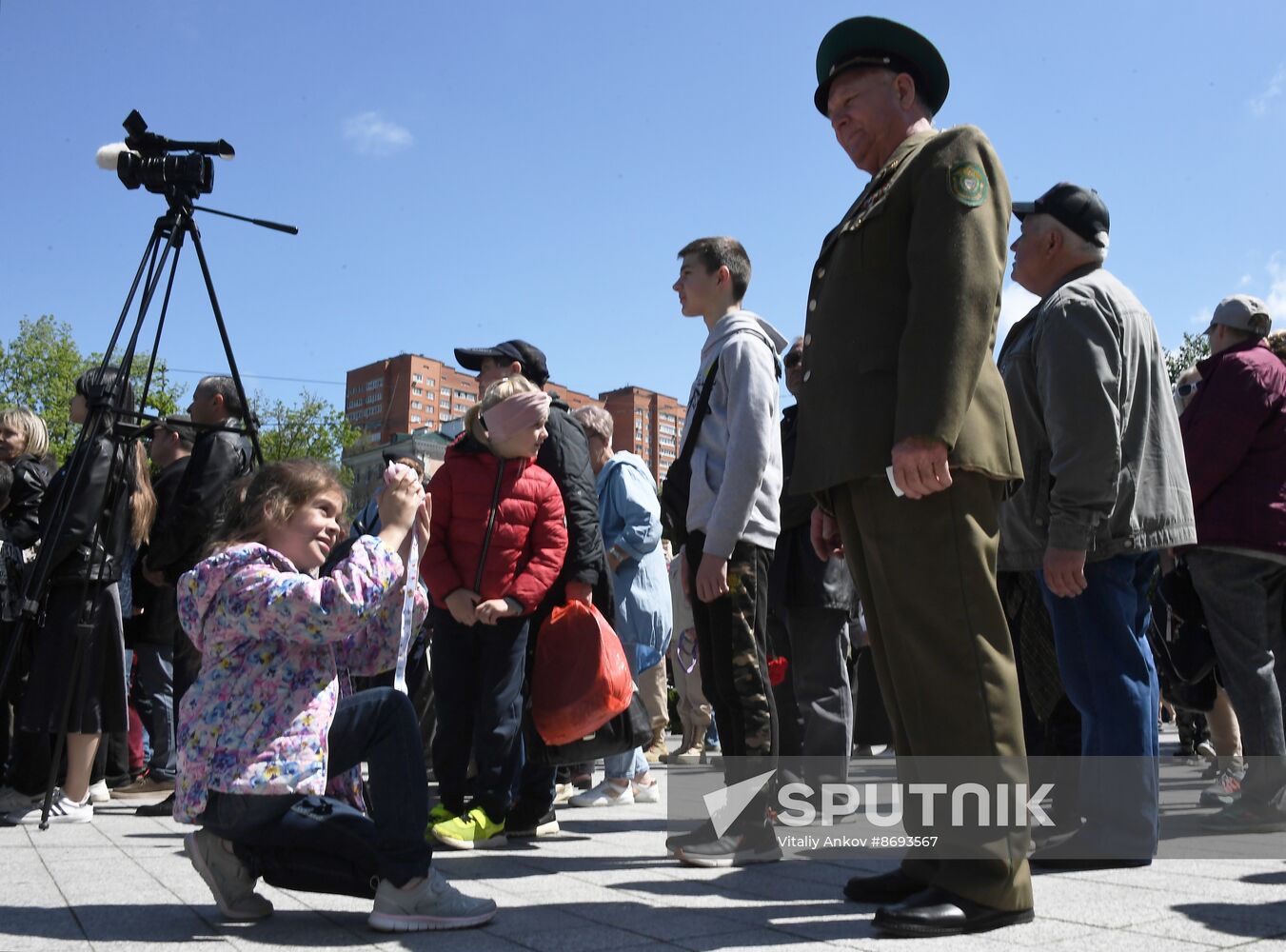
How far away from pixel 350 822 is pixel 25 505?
4.02 m

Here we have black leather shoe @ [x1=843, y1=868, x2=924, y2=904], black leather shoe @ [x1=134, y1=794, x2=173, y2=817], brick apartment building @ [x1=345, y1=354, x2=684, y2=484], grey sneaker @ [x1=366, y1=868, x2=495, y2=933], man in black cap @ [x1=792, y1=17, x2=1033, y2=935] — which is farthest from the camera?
brick apartment building @ [x1=345, y1=354, x2=684, y2=484]

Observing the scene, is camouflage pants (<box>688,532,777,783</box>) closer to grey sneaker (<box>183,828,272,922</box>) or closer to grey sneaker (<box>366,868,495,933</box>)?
grey sneaker (<box>366,868,495,933</box>)

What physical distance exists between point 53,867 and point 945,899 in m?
2.91

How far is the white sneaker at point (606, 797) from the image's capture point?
609cm

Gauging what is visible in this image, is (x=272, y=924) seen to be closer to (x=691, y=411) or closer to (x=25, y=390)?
(x=691, y=411)

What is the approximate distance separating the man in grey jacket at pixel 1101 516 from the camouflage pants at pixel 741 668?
2.88 ft

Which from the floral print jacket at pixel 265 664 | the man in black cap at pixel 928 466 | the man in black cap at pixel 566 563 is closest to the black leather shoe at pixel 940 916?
the man in black cap at pixel 928 466

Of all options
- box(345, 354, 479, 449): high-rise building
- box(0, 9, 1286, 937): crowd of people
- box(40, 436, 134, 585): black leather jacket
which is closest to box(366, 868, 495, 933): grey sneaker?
box(0, 9, 1286, 937): crowd of people

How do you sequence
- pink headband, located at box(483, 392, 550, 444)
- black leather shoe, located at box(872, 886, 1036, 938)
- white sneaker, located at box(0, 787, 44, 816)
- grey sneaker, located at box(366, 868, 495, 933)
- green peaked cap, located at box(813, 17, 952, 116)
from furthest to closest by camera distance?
white sneaker, located at box(0, 787, 44, 816) < pink headband, located at box(483, 392, 550, 444) < green peaked cap, located at box(813, 17, 952, 116) < grey sneaker, located at box(366, 868, 495, 933) < black leather shoe, located at box(872, 886, 1036, 938)

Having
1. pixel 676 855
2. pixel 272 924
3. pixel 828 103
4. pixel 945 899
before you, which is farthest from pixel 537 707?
pixel 828 103

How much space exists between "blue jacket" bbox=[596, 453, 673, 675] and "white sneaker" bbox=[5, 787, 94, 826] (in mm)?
2837

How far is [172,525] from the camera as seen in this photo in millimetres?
5820

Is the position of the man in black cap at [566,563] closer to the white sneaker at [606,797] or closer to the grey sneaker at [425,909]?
the white sneaker at [606,797]

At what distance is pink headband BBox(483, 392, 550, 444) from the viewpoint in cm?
465
